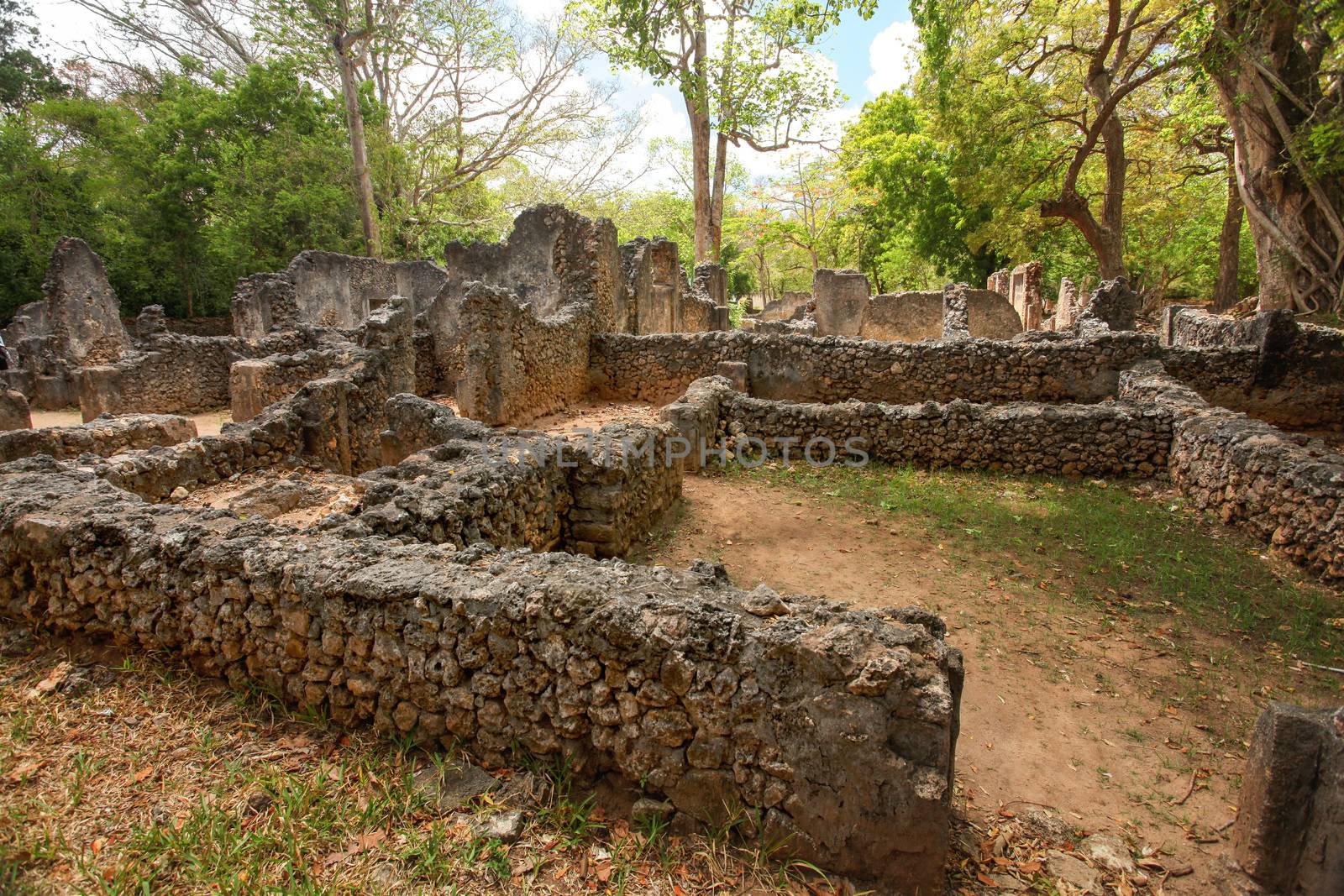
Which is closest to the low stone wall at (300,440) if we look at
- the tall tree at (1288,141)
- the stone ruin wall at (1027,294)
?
the tall tree at (1288,141)

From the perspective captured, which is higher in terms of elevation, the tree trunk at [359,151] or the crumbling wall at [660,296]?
the tree trunk at [359,151]

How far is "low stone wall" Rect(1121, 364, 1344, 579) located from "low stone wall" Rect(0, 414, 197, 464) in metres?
10.2

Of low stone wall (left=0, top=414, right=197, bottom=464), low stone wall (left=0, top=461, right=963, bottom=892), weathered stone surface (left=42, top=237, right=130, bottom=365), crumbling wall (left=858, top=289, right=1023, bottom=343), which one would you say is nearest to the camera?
low stone wall (left=0, top=461, right=963, bottom=892)

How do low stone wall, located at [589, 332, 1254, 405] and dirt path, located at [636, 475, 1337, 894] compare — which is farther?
low stone wall, located at [589, 332, 1254, 405]

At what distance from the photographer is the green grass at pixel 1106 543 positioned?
470 centimetres

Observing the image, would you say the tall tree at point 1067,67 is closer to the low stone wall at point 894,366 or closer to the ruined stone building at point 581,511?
the ruined stone building at point 581,511

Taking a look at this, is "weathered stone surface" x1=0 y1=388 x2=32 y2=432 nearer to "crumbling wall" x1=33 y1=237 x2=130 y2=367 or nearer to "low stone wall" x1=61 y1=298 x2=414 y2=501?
"crumbling wall" x1=33 y1=237 x2=130 y2=367

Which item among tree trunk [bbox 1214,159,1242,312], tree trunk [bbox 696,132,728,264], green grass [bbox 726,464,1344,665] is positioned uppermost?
tree trunk [bbox 696,132,728,264]

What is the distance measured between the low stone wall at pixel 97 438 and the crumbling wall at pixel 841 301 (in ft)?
57.1

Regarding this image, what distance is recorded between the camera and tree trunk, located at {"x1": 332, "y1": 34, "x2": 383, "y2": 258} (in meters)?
20.2

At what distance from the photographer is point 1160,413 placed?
7.65m

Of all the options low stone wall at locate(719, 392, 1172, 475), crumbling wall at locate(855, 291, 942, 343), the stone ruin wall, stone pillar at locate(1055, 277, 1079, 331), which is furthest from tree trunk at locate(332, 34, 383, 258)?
stone pillar at locate(1055, 277, 1079, 331)

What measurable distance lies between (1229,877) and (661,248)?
1712 cm

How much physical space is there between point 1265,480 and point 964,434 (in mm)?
3018
